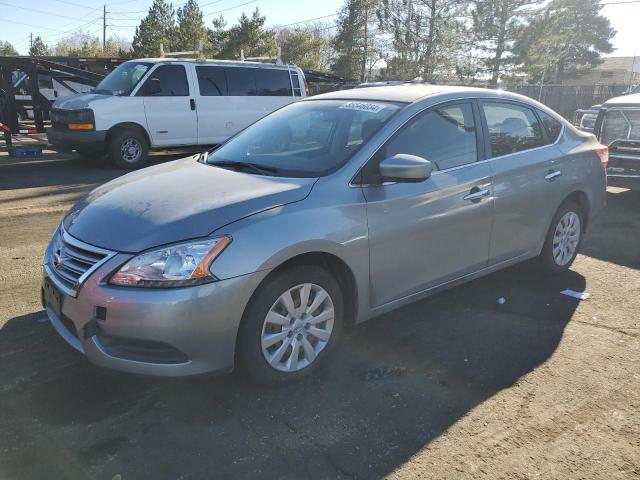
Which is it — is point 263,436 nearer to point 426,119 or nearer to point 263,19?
point 426,119

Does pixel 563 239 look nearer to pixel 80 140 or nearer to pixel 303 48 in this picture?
pixel 80 140

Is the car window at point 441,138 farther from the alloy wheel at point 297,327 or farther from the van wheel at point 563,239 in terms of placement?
the van wheel at point 563,239

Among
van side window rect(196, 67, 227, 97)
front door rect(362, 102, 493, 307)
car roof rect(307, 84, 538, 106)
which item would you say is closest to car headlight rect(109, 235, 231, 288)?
front door rect(362, 102, 493, 307)

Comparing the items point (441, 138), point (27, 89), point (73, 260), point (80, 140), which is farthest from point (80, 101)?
point (441, 138)

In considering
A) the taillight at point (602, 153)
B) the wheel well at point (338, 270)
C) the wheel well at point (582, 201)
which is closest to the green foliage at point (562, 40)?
the taillight at point (602, 153)

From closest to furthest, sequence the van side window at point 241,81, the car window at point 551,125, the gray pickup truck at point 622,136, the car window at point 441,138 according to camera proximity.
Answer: the car window at point 441,138 → the car window at point 551,125 → the gray pickup truck at point 622,136 → the van side window at point 241,81

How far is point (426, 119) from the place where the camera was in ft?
12.6

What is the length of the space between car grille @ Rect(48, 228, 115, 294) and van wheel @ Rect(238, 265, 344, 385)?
0.84 meters

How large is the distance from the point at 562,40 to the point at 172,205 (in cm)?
3906

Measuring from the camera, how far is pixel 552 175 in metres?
4.66

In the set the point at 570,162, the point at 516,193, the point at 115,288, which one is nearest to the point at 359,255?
the point at 115,288

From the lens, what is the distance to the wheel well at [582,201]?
Result: 5.04m

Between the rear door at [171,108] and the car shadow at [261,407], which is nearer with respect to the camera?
the car shadow at [261,407]

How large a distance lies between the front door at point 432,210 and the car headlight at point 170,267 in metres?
1.10
